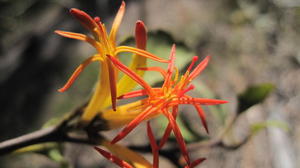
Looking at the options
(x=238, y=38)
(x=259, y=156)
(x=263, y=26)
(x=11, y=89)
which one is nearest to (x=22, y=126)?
(x=11, y=89)

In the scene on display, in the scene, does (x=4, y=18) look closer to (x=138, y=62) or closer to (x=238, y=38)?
(x=238, y=38)

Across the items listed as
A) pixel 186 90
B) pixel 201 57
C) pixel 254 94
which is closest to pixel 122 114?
pixel 186 90

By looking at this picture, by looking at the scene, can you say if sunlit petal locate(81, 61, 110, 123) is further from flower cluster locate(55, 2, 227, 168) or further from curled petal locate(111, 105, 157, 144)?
curled petal locate(111, 105, 157, 144)

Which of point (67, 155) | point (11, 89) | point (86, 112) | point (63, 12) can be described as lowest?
point (67, 155)

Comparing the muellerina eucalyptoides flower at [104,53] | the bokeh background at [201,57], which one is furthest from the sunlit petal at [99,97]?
the bokeh background at [201,57]

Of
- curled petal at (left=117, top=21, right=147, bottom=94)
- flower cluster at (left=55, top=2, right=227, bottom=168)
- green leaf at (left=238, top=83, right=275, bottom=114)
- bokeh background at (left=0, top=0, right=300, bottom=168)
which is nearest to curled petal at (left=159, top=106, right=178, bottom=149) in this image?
flower cluster at (left=55, top=2, right=227, bottom=168)

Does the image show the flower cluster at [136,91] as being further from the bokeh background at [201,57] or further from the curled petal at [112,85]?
the bokeh background at [201,57]

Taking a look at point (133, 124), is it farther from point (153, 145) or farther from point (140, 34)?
point (140, 34)
